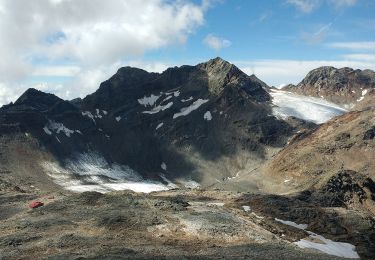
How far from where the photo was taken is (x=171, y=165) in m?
186

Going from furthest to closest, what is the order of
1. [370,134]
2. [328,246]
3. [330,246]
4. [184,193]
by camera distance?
[370,134] → [184,193] → [330,246] → [328,246]

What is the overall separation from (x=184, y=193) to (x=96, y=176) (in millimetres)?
78811

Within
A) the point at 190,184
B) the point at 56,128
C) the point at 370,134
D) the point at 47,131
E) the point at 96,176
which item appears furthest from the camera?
the point at 56,128

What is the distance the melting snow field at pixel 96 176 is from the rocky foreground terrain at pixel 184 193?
0.45 m

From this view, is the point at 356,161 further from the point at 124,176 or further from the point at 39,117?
the point at 39,117

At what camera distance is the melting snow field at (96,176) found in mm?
152500

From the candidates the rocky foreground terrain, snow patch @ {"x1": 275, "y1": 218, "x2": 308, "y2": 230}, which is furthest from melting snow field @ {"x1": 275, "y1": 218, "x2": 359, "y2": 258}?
snow patch @ {"x1": 275, "y1": 218, "x2": 308, "y2": 230}

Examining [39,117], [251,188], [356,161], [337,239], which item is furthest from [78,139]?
[337,239]

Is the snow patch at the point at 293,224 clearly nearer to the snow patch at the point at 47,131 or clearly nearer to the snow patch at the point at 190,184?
the snow patch at the point at 190,184

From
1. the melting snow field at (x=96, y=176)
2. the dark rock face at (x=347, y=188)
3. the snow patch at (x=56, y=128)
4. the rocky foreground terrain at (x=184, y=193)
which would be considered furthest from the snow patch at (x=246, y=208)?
the snow patch at (x=56, y=128)

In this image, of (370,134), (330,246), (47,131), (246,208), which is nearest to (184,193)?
(246,208)

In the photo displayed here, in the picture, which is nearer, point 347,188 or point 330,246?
point 330,246

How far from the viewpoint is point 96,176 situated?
544 ft

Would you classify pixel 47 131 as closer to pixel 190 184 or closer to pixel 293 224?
pixel 190 184
